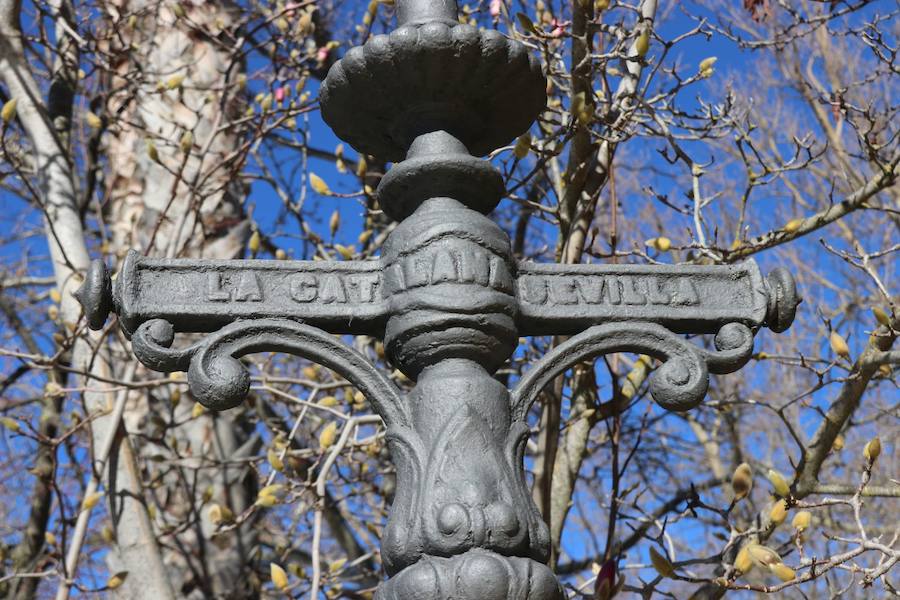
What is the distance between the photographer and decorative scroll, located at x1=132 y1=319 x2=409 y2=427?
1750 mm

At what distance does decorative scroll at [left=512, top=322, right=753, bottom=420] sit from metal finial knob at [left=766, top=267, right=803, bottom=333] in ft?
0.34

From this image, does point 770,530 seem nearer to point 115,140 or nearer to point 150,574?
point 150,574

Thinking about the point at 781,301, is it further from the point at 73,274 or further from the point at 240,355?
the point at 73,274

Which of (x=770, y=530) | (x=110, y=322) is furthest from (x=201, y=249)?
(x=770, y=530)

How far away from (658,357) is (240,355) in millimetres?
800

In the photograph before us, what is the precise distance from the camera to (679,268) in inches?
78.0

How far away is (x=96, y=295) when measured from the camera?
184 cm

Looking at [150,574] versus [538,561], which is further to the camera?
[150,574]

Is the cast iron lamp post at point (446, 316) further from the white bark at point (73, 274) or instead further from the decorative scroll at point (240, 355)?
the white bark at point (73, 274)

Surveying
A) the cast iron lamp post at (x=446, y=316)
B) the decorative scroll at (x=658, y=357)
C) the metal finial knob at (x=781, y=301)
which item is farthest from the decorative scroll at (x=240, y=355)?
the metal finial knob at (x=781, y=301)

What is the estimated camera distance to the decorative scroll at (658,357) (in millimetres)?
1818

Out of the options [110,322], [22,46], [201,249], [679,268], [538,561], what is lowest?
[538,561]

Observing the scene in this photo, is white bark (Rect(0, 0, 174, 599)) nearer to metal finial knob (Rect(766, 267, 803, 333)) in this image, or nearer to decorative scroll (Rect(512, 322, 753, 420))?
decorative scroll (Rect(512, 322, 753, 420))

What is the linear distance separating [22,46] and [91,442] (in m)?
2.26
